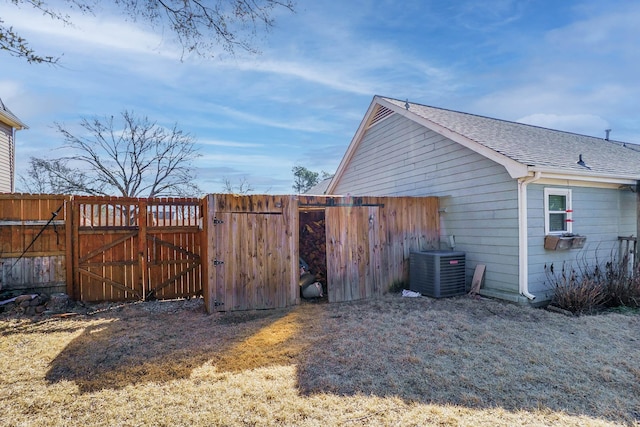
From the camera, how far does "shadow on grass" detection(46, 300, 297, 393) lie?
10.3ft

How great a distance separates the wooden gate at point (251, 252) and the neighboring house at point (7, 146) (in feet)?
33.0

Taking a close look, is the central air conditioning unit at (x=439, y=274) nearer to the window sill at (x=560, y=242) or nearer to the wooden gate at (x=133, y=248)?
the window sill at (x=560, y=242)

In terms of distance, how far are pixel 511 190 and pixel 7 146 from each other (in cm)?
1512

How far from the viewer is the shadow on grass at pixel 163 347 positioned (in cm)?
313

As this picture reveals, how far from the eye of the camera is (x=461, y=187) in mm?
6777

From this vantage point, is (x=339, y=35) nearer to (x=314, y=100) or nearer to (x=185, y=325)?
(x=314, y=100)

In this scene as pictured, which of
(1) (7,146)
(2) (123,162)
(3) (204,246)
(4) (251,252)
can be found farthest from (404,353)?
(2) (123,162)

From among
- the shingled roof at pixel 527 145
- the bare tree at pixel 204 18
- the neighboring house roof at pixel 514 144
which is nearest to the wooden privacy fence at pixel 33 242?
the bare tree at pixel 204 18

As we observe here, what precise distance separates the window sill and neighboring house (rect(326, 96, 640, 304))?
0.06m

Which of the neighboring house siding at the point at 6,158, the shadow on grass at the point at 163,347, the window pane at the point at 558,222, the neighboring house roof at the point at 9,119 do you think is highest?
the neighboring house roof at the point at 9,119

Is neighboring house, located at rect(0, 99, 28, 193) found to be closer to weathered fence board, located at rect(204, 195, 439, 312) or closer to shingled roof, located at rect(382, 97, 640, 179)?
weathered fence board, located at rect(204, 195, 439, 312)

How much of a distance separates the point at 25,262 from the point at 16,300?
0.72 m

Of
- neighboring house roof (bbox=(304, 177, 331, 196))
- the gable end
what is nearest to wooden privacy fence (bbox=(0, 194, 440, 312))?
the gable end

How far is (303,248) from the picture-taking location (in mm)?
7414
